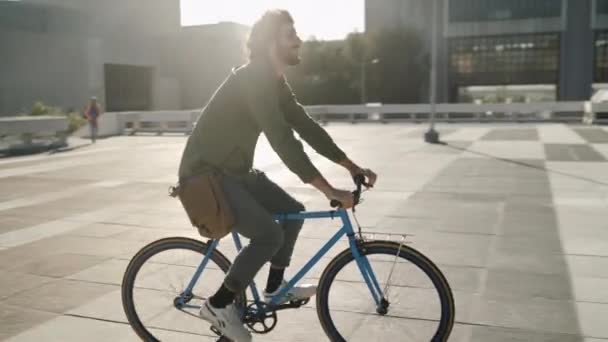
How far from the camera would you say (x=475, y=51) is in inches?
2480

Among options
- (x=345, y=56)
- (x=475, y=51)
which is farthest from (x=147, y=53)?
(x=475, y=51)

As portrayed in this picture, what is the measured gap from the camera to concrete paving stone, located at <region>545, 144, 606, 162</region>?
1385cm

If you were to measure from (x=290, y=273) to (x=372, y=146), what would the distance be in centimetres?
1287

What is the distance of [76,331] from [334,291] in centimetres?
190

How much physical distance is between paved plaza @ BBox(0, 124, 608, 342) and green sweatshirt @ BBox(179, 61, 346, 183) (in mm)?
1136

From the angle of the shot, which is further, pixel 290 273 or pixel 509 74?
pixel 509 74

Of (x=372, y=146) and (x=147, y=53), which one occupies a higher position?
(x=147, y=53)

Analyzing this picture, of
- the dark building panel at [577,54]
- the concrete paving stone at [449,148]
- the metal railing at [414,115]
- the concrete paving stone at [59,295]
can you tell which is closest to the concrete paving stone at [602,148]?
Result: the concrete paving stone at [449,148]

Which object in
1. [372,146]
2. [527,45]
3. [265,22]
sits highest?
[527,45]

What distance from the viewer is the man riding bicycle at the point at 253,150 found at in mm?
3053

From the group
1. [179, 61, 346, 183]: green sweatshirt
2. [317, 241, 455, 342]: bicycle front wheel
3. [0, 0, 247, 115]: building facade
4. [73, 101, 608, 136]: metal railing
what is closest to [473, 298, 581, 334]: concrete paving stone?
[317, 241, 455, 342]: bicycle front wheel

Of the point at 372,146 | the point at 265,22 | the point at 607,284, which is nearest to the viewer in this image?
the point at 265,22

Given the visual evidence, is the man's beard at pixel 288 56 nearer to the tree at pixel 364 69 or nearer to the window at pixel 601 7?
the tree at pixel 364 69

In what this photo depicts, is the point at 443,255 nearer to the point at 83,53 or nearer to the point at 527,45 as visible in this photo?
the point at 83,53
